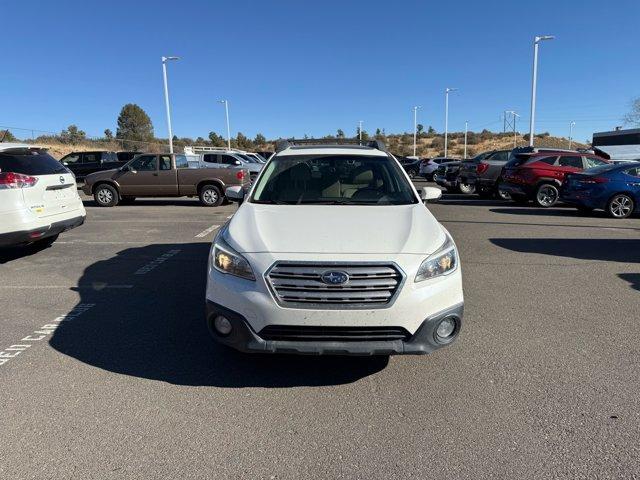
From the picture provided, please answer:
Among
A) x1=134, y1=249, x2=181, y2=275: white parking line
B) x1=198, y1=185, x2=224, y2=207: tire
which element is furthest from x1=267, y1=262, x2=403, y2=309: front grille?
x1=198, y1=185, x2=224, y2=207: tire

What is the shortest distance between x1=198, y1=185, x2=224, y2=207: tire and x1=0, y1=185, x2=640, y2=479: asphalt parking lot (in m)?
9.57

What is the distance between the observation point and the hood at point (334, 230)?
3.37 meters

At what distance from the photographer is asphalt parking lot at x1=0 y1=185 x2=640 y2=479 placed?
272 centimetres

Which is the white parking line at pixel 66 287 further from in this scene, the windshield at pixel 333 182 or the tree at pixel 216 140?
the tree at pixel 216 140

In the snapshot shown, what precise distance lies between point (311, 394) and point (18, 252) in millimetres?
7022

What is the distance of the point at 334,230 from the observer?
11.9 ft

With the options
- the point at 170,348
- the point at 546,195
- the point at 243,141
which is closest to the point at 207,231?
the point at 170,348

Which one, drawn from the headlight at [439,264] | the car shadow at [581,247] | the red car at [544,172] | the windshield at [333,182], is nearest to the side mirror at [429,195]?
the windshield at [333,182]

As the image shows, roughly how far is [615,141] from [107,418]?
52293mm

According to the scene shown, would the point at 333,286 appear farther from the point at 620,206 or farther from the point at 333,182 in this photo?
the point at 620,206

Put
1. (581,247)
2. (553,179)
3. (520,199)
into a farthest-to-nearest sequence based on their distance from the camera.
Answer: (520,199)
(553,179)
(581,247)

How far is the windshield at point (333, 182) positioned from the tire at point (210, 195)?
35.4 ft

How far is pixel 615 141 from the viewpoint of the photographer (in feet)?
149

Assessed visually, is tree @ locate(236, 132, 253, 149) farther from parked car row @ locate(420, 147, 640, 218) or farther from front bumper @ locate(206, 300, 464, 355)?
front bumper @ locate(206, 300, 464, 355)
